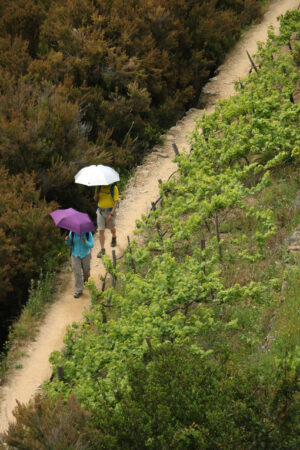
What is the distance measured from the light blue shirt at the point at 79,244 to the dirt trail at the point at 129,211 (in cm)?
96

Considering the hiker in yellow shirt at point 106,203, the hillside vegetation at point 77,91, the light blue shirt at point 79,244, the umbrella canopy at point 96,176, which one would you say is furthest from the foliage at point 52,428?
the hiker in yellow shirt at point 106,203

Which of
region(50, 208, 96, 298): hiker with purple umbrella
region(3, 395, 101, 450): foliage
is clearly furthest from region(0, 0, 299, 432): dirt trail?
region(3, 395, 101, 450): foliage

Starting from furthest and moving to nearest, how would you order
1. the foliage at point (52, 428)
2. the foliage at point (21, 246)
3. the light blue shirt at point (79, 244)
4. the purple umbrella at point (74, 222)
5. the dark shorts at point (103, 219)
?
the dark shorts at point (103, 219) → the foliage at point (21, 246) → the light blue shirt at point (79, 244) → the purple umbrella at point (74, 222) → the foliage at point (52, 428)

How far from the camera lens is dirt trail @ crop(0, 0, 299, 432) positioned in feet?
31.5

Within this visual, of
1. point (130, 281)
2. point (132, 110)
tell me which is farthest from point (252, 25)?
point (130, 281)

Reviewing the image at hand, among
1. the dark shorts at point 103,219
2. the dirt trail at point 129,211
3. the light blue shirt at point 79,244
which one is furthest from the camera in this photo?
the dark shorts at point 103,219

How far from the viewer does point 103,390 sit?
7.48m

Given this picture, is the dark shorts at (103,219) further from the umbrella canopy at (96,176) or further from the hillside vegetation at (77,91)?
the hillside vegetation at (77,91)

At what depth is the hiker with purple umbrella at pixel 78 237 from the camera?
10148 millimetres

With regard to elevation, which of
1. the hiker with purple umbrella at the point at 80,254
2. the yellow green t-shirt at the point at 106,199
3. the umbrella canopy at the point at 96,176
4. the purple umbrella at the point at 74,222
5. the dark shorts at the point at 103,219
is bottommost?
the hiker with purple umbrella at the point at 80,254

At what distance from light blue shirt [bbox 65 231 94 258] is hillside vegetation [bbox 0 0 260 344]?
1154 millimetres

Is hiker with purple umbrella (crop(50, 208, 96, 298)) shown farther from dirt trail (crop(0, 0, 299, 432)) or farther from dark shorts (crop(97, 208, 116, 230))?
dark shorts (crop(97, 208, 116, 230))

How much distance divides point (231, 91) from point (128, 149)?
4000 mm

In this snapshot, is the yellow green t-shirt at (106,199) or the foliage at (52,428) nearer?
the foliage at (52,428)
